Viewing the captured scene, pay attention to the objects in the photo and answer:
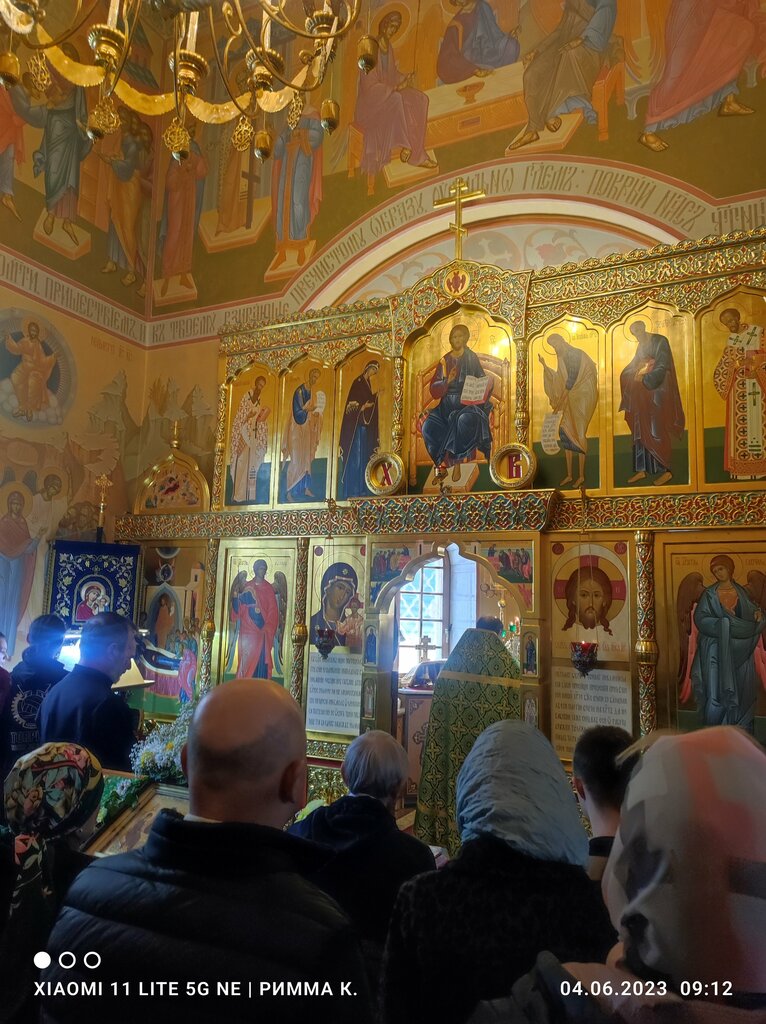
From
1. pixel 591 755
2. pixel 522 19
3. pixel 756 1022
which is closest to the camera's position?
pixel 756 1022

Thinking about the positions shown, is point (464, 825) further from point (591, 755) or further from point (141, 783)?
point (141, 783)

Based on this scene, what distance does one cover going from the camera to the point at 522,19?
9.21m

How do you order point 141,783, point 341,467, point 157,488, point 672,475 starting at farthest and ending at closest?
point 157,488, point 341,467, point 672,475, point 141,783

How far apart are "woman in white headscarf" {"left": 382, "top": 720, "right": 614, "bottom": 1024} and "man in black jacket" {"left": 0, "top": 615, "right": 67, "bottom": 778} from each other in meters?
3.58

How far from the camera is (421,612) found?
46.1ft

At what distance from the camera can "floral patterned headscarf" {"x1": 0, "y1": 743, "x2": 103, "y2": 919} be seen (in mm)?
2338

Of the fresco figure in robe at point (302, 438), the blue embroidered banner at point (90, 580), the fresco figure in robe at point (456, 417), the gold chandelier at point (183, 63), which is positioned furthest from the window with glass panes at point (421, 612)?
the gold chandelier at point (183, 63)

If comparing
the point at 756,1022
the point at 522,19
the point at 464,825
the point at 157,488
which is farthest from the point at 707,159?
the point at 756,1022

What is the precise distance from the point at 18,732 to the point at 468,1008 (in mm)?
4225

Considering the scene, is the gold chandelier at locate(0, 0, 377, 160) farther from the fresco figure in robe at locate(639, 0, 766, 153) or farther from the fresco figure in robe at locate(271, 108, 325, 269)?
the fresco figure in robe at locate(271, 108, 325, 269)

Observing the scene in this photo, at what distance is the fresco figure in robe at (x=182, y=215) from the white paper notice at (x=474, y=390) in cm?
493

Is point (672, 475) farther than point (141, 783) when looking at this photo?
Yes

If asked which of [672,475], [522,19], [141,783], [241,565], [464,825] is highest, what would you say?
[522,19]

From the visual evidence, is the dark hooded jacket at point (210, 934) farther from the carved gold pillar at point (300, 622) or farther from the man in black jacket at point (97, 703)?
the carved gold pillar at point (300, 622)
